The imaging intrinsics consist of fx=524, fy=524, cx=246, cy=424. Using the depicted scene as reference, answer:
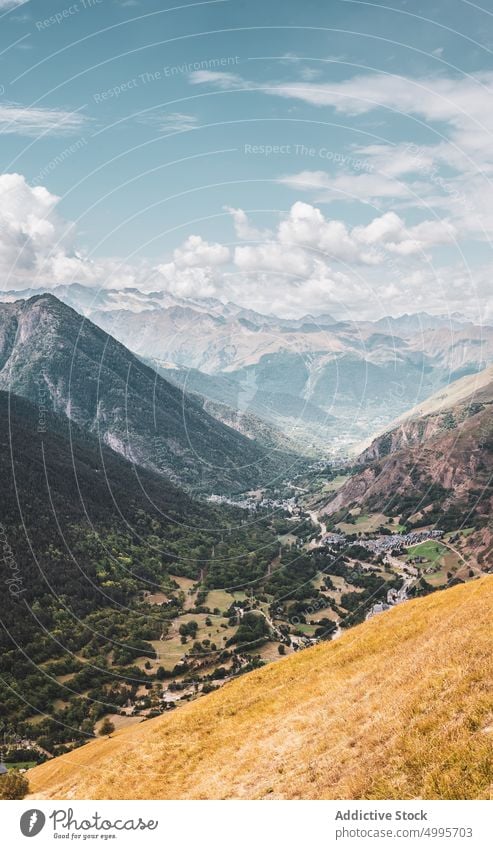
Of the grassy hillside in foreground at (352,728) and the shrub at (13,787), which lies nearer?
the grassy hillside in foreground at (352,728)

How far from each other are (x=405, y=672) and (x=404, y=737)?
345 inches

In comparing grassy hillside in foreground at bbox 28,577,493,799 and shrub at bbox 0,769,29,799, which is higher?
grassy hillside in foreground at bbox 28,577,493,799

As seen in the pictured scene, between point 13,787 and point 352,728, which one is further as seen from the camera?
point 13,787

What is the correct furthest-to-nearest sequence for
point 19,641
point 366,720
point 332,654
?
point 19,641
point 332,654
point 366,720

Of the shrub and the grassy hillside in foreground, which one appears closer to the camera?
the grassy hillside in foreground

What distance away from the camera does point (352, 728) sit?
26062mm

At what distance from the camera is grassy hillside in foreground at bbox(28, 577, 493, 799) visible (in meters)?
19.3

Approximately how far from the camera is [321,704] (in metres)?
33.9

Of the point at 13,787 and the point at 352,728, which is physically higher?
the point at 352,728

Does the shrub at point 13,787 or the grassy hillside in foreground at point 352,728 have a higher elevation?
the grassy hillside in foreground at point 352,728

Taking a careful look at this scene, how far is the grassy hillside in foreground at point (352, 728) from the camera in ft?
63.4
